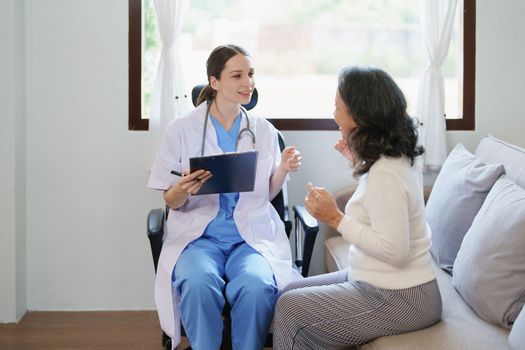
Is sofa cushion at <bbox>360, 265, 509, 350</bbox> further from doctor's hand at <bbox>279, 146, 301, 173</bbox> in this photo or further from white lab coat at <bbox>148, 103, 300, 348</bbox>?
doctor's hand at <bbox>279, 146, 301, 173</bbox>

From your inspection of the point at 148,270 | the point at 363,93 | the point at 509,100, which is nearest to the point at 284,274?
the point at 363,93

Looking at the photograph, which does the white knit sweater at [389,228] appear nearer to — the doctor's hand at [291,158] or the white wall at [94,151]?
the doctor's hand at [291,158]

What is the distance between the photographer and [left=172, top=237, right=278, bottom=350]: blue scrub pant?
6.81ft

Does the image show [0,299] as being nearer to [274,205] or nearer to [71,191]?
[71,191]

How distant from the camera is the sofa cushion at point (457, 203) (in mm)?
2268

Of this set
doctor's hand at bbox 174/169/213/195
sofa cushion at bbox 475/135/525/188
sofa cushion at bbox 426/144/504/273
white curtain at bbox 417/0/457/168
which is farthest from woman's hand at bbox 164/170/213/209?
white curtain at bbox 417/0/457/168

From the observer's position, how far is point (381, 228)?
177 cm

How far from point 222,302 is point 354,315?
1.59 ft

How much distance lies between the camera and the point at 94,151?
10.2 feet

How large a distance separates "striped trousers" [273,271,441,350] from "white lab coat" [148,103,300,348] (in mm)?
458

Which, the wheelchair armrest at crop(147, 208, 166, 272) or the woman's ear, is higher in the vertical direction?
the woman's ear

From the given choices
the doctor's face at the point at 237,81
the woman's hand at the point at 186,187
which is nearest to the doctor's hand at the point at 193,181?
the woman's hand at the point at 186,187

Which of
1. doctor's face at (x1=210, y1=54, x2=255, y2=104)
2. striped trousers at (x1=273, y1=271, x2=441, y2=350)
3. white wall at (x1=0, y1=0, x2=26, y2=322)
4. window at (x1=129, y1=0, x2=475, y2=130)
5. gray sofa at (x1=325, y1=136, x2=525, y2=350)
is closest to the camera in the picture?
gray sofa at (x1=325, y1=136, x2=525, y2=350)

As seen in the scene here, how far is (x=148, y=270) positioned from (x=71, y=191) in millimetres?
517
